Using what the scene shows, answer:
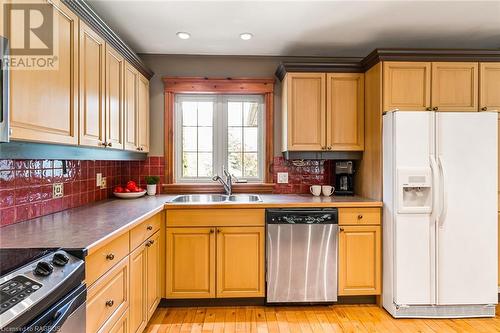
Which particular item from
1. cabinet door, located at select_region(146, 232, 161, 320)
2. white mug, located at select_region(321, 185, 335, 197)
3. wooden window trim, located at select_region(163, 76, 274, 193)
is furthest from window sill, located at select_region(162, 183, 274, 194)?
cabinet door, located at select_region(146, 232, 161, 320)

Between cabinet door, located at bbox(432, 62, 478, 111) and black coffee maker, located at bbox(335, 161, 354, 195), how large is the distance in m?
0.91

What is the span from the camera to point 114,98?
2139 mm

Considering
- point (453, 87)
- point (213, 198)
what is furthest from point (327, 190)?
point (453, 87)

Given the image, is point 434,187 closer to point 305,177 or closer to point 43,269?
point 305,177

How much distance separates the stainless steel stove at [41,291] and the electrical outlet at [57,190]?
891mm

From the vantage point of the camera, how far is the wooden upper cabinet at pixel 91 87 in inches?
66.3

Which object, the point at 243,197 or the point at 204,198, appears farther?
the point at 204,198

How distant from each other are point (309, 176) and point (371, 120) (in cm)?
86

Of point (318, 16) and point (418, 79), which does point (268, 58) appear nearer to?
point (318, 16)

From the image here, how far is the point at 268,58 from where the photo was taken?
10.1ft

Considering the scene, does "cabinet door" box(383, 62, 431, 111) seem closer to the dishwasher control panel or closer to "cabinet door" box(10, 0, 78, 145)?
the dishwasher control panel

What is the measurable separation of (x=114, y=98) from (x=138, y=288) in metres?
1.37

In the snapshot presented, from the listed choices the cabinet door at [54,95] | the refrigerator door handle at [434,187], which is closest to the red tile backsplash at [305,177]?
the refrigerator door handle at [434,187]

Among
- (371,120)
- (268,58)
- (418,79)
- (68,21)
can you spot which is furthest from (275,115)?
(68,21)
